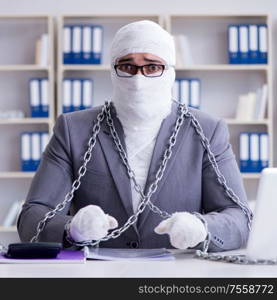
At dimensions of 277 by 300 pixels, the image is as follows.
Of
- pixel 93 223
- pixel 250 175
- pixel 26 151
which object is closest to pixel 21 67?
pixel 26 151

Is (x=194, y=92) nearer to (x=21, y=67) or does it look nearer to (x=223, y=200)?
(x=21, y=67)

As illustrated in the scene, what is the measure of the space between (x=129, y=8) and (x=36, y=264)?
436 cm

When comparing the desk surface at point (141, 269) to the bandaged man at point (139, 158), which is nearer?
the desk surface at point (141, 269)

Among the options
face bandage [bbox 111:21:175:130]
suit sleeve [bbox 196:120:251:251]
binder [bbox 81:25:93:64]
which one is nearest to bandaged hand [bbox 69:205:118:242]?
suit sleeve [bbox 196:120:251:251]

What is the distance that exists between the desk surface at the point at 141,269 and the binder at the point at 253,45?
3999 mm

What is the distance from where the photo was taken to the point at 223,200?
2.37m

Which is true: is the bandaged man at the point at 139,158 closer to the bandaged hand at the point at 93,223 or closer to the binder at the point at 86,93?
the bandaged hand at the point at 93,223

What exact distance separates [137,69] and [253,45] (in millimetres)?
3280

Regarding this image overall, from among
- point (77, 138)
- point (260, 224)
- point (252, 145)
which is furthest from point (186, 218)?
point (252, 145)

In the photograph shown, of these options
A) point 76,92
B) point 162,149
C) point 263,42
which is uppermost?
point 263,42

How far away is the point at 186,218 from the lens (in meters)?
1.88

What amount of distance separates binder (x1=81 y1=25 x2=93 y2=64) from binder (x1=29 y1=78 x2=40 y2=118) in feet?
1.30

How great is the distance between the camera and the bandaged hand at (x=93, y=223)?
1.90 meters

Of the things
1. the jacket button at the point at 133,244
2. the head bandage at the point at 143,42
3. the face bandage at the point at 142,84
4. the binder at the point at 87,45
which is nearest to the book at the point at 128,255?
the jacket button at the point at 133,244
